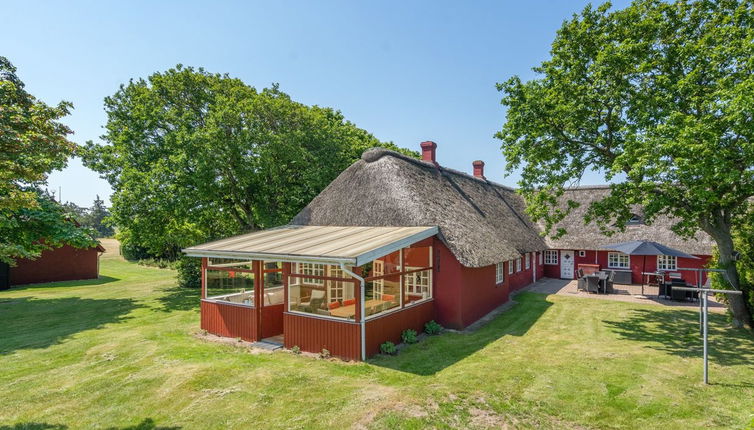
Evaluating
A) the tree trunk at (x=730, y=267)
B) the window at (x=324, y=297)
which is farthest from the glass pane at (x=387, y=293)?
the tree trunk at (x=730, y=267)

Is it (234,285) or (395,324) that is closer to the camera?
(395,324)

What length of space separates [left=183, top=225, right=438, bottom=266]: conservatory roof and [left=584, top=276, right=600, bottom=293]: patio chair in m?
11.1

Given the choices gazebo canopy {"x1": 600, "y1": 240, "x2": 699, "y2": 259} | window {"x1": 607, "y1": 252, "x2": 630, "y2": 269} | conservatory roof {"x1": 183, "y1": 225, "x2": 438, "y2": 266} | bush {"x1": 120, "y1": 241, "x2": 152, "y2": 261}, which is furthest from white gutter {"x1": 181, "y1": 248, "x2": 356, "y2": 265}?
bush {"x1": 120, "y1": 241, "x2": 152, "y2": 261}

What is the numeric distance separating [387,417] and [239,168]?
14692mm

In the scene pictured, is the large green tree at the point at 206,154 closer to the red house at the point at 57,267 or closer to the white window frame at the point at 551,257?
the red house at the point at 57,267

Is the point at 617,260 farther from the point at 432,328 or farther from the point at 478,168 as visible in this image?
the point at 432,328

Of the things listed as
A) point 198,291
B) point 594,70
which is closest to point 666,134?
point 594,70

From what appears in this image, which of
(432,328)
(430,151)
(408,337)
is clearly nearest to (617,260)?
(430,151)

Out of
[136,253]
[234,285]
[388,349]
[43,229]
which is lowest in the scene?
[388,349]

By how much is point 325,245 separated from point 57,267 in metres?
25.5

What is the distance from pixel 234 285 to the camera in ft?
47.8

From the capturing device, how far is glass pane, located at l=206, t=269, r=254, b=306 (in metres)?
12.2

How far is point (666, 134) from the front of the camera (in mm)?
10188

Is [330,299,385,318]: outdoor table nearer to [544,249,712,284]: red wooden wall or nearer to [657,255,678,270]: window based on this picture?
[544,249,712,284]: red wooden wall
